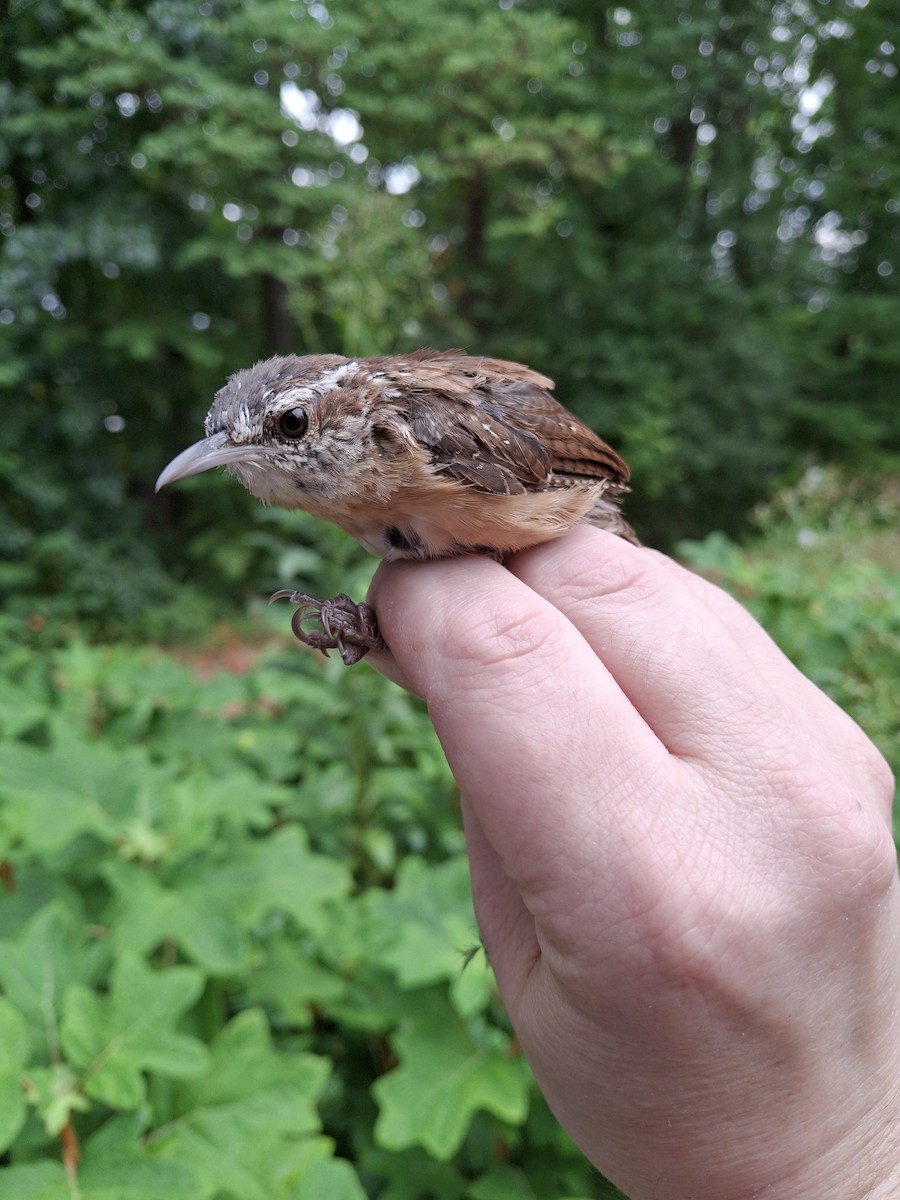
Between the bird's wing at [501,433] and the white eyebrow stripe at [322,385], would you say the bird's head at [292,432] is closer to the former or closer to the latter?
the white eyebrow stripe at [322,385]

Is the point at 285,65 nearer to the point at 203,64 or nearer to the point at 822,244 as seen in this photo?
the point at 203,64

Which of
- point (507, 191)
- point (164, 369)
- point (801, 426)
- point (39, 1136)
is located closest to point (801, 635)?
point (39, 1136)

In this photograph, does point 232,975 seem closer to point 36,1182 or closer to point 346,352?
point 36,1182

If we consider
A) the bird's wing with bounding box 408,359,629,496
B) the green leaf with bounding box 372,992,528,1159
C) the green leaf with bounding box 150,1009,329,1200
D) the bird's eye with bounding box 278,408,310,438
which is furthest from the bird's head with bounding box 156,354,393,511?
the green leaf with bounding box 372,992,528,1159

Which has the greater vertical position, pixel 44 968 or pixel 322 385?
pixel 322 385

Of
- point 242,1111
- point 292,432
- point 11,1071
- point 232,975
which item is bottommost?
point 232,975

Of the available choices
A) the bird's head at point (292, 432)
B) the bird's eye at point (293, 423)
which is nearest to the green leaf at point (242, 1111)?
the bird's head at point (292, 432)

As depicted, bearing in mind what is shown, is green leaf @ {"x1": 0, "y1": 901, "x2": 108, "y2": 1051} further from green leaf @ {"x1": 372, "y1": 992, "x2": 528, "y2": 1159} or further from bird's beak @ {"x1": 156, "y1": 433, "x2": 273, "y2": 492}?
bird's beak @ {"x1": 156, "y1": 433, "x2": 273, "y2": 492}

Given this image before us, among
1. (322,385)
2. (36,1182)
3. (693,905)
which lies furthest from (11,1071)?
(322,385)

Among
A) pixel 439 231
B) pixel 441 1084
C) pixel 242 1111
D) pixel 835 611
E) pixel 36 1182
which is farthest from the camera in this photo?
pixel 439 231
